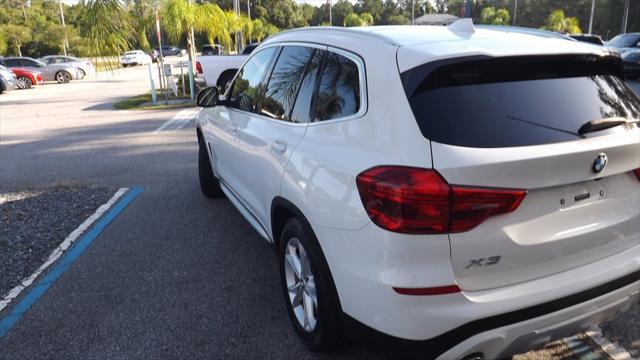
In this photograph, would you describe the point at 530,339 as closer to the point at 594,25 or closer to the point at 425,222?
the point at 425,222

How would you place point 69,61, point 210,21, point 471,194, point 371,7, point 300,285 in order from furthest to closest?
point 371,7
point 69,61
point 210,21
point 300,285
point 471,194

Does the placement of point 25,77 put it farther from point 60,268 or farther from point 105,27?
point 60,268

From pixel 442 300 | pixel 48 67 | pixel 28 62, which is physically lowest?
pixel 442 300

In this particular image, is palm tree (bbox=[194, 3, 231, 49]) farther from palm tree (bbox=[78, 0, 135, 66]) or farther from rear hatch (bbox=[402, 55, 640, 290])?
rear hatch (bbox=[402, 55, 640, 290])

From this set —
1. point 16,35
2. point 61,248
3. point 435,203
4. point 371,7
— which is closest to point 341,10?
point 371,7

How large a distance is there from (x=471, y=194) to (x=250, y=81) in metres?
2.58

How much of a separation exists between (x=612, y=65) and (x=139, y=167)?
6707mm

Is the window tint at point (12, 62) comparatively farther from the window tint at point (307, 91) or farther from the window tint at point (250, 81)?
the window tint at point (307, 91)

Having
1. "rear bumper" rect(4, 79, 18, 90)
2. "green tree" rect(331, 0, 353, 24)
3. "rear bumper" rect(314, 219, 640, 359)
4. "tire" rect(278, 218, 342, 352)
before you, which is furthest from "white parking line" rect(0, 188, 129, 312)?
"green tree" rect(331, 0, 353, 24)

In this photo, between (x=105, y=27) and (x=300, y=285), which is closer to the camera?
(x=300, y=285)

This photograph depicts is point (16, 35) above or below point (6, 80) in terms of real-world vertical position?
above

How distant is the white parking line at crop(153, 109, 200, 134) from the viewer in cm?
1118

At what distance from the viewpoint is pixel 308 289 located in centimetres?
283

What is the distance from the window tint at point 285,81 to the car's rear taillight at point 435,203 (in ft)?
4.34
